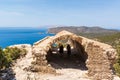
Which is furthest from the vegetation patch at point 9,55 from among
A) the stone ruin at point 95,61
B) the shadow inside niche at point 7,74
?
the stone ruin at point 95,61

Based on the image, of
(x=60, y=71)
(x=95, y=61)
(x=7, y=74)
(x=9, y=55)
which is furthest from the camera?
(x=9, y=55)

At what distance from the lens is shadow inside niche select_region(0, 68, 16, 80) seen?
61.1 ft

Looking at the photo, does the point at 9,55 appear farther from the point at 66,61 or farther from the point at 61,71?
the point at 66,61

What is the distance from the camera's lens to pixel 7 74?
762 inches

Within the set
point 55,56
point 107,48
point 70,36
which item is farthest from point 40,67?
point 55,56

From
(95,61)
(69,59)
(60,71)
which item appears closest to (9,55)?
(60,71)

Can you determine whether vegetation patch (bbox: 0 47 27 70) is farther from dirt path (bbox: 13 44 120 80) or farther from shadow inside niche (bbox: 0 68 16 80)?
dirt path (bbox: 13 44 120 80)

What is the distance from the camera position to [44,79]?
18641mm

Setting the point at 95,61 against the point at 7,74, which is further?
the point at 95,61

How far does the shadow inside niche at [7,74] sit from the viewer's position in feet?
61.1

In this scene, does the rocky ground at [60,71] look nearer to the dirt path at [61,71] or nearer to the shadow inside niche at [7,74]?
the dirt path at [61,71]

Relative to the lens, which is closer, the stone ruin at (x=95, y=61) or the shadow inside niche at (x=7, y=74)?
the shadow inside niche at (x=7, y=74)

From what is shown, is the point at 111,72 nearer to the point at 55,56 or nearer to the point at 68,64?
the point at 68,64

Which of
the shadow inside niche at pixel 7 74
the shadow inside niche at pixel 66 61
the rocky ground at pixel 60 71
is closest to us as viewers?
the shadow inside niche at pixel 7 74
